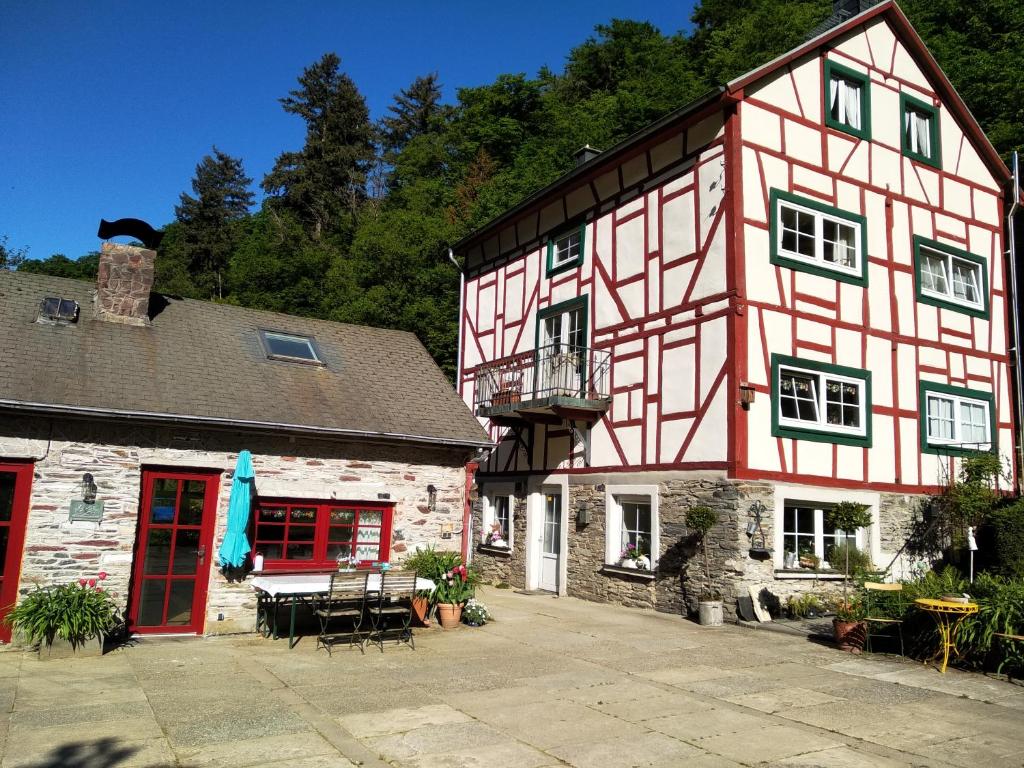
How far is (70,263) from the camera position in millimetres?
45000

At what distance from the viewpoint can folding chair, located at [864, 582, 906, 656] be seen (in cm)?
927

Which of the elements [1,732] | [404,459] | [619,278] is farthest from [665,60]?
[1,732]

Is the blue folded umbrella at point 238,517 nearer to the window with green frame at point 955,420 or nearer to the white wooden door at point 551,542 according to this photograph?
the white wooden door at point 551,542

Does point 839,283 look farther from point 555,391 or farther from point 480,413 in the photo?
point 480,413

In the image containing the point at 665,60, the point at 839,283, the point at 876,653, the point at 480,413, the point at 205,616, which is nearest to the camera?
the point at 876,653

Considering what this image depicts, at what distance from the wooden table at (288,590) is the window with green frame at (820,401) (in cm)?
614

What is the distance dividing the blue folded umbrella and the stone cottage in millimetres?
356

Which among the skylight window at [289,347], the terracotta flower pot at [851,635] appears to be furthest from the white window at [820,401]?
the skylight window at [289,347]

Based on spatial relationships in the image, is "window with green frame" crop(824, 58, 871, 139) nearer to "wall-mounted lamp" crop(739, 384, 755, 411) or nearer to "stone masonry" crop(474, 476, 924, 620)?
"wall-mounted lamp" crop(739, 384, 755, 411)

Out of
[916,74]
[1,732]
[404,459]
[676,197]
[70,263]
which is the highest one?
[70,263]

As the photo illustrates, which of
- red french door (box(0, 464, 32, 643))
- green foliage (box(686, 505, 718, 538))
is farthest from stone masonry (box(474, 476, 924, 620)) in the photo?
red french door (box(0, 464, 32, 643))

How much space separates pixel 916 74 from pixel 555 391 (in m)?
9.48

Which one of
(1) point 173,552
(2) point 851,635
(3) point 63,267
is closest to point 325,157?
(3) point 63,267

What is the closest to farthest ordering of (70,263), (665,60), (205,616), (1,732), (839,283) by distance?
(1,732), (205,616), (839,283), (665,60), (70,263)
